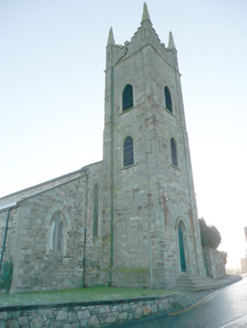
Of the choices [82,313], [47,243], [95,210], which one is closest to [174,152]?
[95,210]

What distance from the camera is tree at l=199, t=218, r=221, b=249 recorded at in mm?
26562

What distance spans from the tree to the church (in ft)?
31.0

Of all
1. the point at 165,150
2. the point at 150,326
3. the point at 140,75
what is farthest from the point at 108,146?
the point at 150,326

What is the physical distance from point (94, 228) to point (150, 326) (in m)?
10.1

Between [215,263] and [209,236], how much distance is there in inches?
242

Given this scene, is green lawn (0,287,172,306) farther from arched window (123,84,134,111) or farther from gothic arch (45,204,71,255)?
arched window (123,84,134,111)

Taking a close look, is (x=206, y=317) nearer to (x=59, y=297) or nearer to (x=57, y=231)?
(x=59, y=297)

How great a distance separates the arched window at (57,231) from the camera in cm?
1406

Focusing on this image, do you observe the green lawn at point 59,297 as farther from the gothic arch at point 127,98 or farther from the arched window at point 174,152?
the gothic arch at point 127,98

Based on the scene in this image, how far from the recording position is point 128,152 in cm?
1867

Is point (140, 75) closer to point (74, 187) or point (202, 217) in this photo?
point (74, 187)

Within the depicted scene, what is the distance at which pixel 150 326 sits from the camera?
7414 mm

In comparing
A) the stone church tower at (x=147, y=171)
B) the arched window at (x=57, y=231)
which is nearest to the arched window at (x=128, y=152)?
the stone church tower at (x=147, y=171)

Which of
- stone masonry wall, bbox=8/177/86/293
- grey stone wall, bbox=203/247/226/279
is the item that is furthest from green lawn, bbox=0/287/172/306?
grey stone wall, bbox=203/247/226/279
